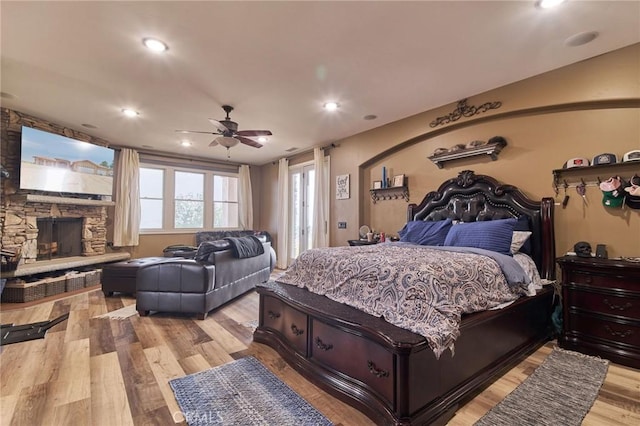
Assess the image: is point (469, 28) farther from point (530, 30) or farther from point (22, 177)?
point (22, 177)

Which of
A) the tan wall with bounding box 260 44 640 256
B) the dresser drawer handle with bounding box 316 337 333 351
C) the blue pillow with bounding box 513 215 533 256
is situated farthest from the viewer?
the blue pillow with bounding box 513 215 533 256

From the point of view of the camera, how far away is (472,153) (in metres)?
3.53

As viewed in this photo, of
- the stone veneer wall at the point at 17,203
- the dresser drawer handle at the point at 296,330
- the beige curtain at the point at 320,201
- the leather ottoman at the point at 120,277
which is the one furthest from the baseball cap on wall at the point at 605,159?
the stone veneer wall at the point at 17,203

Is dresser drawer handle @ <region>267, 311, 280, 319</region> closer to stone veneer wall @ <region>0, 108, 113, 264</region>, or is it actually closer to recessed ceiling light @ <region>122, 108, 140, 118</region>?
recessed ceiling light @ <region>122, 108, 140, 118</region>

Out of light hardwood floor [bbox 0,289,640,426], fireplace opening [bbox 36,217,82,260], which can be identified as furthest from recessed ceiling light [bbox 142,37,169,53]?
fireplace opening [bbox 36,217,82,260]

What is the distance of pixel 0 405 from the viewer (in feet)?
5.81

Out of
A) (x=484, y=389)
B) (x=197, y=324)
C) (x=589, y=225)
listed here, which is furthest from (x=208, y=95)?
(x=589, y=225)

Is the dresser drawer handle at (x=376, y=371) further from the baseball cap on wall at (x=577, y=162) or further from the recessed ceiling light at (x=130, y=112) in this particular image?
the recessed ceiling light at (x=130, y=112)

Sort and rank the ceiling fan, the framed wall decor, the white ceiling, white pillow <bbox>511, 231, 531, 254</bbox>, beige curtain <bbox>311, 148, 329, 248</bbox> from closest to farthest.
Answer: the white ceiling, white pillow <bbox>511, 231, 531, 254</bbox>, the ceiling fan, the framed wall decor, beige curtain <bbox>311, 148, 329, 248</bbox>

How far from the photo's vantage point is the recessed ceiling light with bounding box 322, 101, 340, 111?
3.79 metres

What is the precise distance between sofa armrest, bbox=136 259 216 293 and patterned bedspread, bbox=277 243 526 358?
1.39 meters

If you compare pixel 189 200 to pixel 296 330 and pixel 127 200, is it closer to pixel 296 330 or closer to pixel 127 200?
pixel 127 200

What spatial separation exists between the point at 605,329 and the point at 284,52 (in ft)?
12.0

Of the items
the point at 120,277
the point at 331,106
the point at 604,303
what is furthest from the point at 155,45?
the point at 604,303
